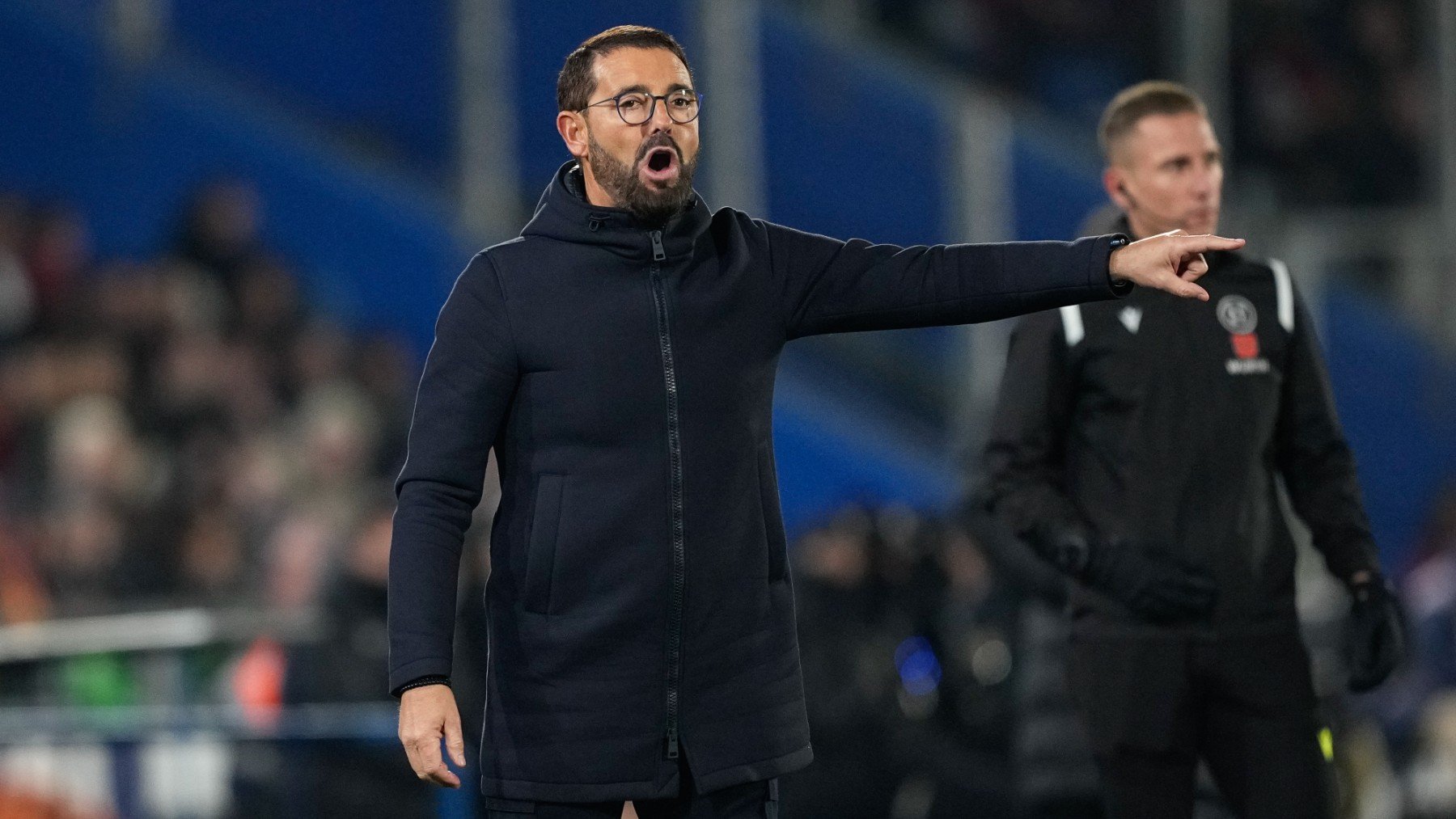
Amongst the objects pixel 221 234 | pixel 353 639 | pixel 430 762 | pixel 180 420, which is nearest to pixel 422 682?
pixel 430 762

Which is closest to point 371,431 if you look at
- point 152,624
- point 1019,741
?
point 152,624

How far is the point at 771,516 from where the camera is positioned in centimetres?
365

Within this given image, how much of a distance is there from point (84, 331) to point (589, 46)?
669 cm

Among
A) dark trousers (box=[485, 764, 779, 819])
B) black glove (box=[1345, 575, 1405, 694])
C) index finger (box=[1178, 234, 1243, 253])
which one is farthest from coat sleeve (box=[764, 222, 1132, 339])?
black glove (box=[1345, 575, 1405, 694])

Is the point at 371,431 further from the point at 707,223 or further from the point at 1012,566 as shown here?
the point at 707,223

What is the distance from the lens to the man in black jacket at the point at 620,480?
3.49 metres

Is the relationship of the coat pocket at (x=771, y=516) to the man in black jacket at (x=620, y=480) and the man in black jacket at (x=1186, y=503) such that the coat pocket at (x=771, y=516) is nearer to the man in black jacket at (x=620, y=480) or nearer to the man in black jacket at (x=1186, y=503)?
the man in black jacket at (x=620, y=480)

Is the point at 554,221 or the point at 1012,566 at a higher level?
the point at 554,221

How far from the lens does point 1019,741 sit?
646 centimetres

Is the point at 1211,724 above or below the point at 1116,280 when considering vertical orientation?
below

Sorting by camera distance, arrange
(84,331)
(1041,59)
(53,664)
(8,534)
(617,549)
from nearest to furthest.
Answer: (617,549)
(53,664)
(8,534)
(84,331)
(1041,59)

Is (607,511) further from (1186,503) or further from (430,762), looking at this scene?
(1186,503)

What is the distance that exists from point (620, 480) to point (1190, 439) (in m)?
1.33

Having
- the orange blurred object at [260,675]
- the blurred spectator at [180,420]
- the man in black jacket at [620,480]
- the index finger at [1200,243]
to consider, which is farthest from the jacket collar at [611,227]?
the blurred spectator at [180,420]
